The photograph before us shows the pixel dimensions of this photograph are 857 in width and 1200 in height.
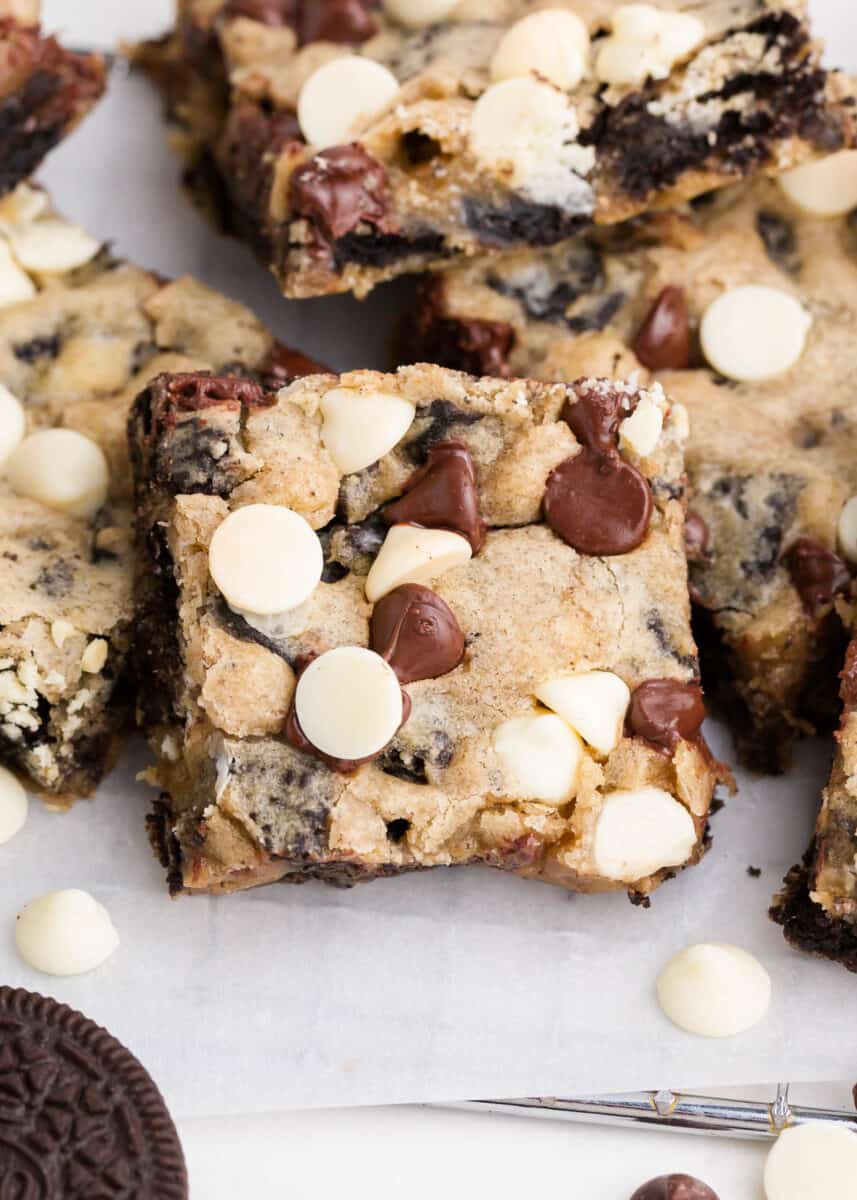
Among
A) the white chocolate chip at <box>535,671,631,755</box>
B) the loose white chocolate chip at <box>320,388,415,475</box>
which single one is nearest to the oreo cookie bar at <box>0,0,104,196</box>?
the loose white chocolate chip at <box>320,388,415,475</box>

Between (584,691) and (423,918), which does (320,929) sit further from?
(584,691)

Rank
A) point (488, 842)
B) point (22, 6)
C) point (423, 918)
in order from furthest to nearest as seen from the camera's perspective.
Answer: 1. point (22, 6)
2. point (423, 918)
3. point (488, 842)

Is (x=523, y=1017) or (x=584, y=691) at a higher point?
(x=584, y=691)

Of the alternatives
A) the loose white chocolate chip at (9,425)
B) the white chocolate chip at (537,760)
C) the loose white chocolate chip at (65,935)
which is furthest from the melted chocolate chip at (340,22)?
the loose white chocolate chip at (65,935)

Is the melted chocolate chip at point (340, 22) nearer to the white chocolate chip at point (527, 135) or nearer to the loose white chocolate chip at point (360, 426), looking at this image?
the white chocolate chip at point (527, 135)

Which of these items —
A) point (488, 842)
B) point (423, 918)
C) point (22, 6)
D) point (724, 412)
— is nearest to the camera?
point (488, 842)

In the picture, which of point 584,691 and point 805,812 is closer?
point 584,691

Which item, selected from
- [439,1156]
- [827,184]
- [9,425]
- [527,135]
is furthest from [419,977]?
[827,184]

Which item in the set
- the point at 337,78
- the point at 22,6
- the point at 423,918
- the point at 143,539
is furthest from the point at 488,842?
the point at 22,6
